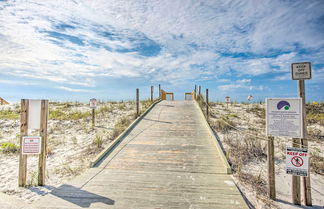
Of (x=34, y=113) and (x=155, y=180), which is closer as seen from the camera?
(x=155, y=180)

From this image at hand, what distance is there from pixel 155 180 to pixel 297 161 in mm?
3106

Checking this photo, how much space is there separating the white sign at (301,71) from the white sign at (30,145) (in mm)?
6189

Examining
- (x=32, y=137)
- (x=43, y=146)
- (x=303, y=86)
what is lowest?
(x=43, y=146)

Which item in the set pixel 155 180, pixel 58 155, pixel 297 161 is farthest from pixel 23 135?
pixel 297 161

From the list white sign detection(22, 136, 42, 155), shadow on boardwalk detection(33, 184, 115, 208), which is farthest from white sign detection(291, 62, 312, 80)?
white sign detection(22, 136, 42, 155)

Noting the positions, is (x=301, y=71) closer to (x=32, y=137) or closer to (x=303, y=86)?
(x=303, y=86)

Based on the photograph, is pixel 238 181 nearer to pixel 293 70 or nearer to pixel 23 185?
pixel 293 70

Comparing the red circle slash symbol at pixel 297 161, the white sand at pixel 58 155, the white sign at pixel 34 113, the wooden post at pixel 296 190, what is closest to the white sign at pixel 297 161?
the red circle slash symbol at pixel 297 161

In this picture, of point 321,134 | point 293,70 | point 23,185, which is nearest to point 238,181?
point 293,70

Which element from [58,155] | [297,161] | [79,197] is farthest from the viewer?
[58,155]

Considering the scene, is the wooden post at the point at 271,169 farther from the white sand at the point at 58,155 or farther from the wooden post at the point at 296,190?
the white sand at the point at 58,155

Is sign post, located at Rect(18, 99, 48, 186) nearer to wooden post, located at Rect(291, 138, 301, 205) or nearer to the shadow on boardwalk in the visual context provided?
the shadow on boardwalk

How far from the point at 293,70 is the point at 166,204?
3.93m

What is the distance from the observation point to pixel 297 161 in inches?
145
